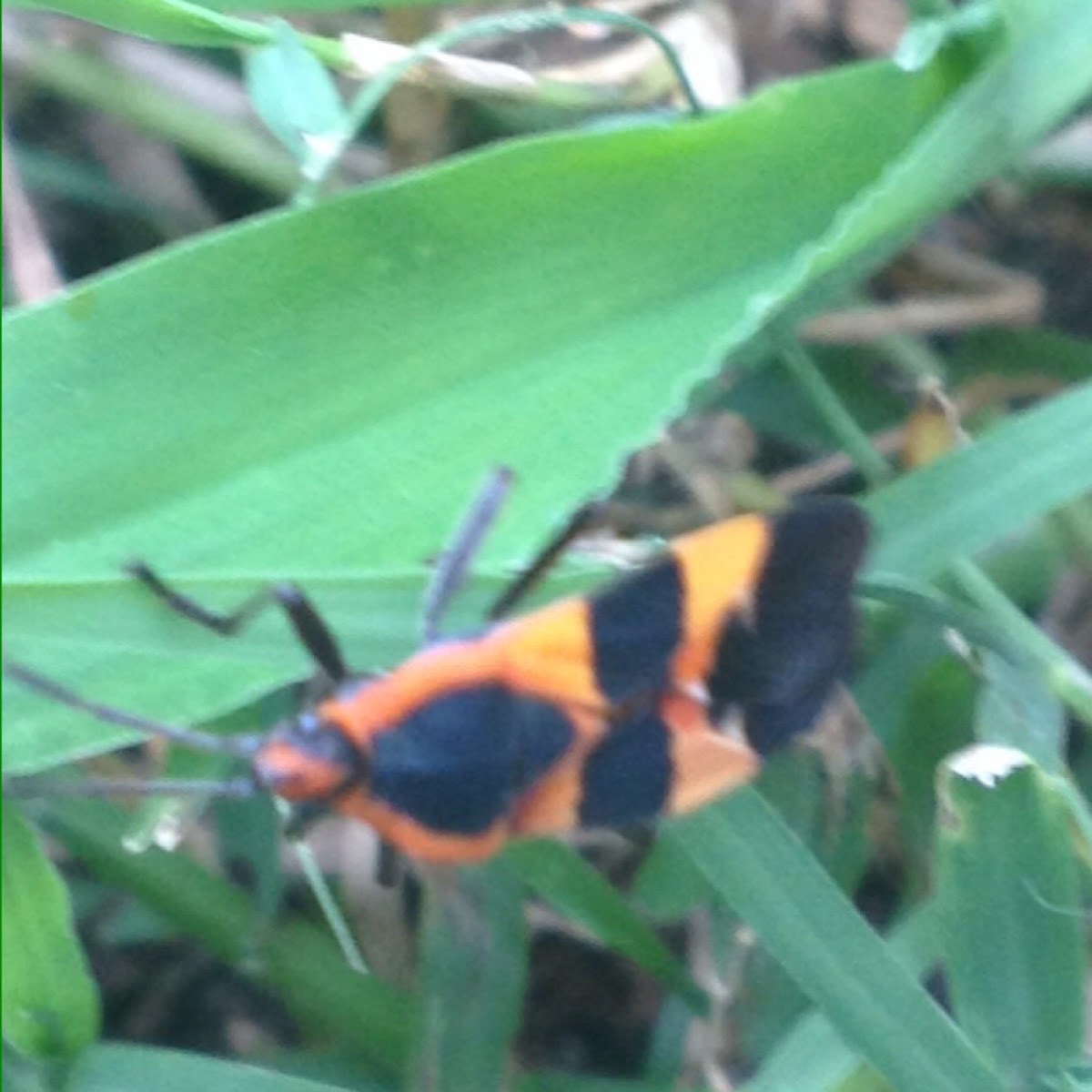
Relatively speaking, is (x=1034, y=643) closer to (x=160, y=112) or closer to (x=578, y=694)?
(x=578, y=694)

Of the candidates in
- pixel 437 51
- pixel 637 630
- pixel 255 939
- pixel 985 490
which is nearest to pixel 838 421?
pixel 985 490

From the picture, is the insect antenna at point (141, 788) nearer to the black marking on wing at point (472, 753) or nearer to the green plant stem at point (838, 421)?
the black marking on wing at point (472, 753)

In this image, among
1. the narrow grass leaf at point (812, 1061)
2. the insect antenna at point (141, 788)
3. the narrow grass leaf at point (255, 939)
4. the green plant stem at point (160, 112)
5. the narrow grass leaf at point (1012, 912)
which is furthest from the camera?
the green plant stem at point (160, 112)

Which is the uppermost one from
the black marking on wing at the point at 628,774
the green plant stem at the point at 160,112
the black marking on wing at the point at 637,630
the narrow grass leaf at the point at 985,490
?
A: the green plant stem at the point at 160,112

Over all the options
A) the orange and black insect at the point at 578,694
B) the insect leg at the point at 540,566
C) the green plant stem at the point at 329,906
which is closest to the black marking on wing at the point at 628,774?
the orange and black insect at the point at 578,694

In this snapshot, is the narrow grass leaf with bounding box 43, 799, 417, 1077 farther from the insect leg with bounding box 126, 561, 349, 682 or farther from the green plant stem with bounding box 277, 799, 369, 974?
the insect leg with bounding box 126, 561, 349, 682

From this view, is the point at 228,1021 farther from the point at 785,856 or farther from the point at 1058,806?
the point at 1058,806

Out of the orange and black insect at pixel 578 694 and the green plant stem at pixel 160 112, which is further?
the green plant stem at pixel 160 112

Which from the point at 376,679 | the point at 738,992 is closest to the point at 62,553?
the point at 376,679

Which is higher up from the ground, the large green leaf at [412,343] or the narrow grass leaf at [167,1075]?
the large green leaf at [412,343]
